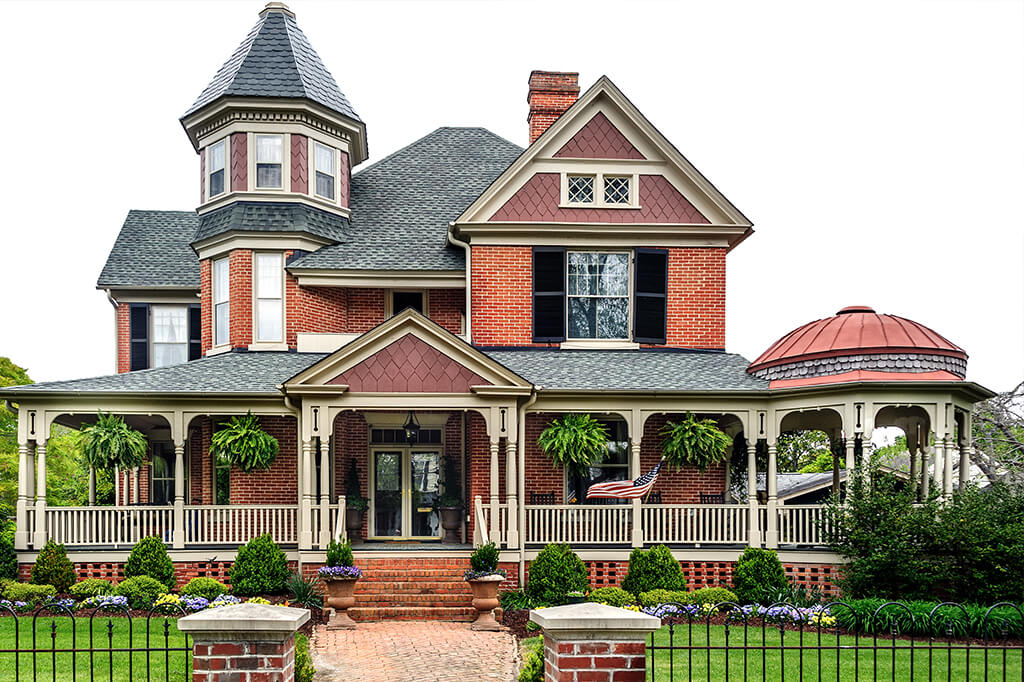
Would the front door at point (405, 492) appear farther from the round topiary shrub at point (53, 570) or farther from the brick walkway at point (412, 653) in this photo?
the round topiary shrub at point (53, 570)

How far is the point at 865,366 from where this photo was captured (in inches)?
764

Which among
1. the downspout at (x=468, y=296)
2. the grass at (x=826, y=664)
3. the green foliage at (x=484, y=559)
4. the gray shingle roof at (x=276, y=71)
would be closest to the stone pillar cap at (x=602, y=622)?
the grass at (x=826, y=664)

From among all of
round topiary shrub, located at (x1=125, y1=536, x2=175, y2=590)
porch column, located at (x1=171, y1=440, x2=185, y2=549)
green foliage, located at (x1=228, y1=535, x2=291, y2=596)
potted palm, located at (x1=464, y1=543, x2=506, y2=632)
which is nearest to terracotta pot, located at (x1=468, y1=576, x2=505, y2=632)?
potted palm, located at (x1=464, y1=543, x2=506, y2=632)

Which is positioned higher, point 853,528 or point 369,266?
point 369,266

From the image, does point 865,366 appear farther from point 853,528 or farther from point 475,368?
point 475,368

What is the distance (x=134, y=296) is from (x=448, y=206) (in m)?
8.36

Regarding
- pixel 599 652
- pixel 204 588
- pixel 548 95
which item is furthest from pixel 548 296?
pixel 599 652

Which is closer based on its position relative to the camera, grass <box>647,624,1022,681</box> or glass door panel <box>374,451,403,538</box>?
grass <box>647,624,1022,681</box>

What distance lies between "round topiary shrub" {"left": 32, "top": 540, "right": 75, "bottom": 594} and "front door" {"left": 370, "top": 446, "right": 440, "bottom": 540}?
19.9ft

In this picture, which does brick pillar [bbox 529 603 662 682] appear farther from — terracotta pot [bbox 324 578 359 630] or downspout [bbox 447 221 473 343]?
downspout [bbox 447 221 473 343]

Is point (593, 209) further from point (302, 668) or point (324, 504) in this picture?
point (302, 668)

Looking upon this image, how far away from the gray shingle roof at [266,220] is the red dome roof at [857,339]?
32.8 feet

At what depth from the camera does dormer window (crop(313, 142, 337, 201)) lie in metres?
23.9

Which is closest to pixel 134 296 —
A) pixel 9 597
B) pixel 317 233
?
pixel 317 233
